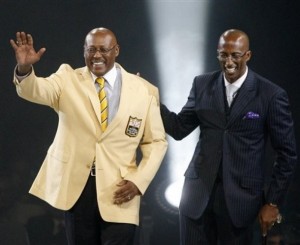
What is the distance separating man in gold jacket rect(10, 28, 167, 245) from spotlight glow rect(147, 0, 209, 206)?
3.11 feet

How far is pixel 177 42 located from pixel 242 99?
94 cm

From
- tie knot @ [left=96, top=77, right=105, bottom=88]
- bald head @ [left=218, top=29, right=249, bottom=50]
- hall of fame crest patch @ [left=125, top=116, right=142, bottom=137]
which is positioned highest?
bald head @ [left=218, top=29, right=249, bottom=50]

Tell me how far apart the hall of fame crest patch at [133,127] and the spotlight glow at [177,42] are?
0.97m

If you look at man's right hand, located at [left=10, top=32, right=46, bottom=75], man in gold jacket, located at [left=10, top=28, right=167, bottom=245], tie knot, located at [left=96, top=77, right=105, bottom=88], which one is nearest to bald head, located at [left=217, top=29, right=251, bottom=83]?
man in gold jacket, located at [left=10, top=28, right=167, bottom=245]

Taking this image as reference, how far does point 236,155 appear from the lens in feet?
7.52

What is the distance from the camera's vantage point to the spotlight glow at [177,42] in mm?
3098

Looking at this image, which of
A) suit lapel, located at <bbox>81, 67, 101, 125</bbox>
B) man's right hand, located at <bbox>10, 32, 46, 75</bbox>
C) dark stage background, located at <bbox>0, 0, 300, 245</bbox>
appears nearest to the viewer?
man's right hand, located at <bbox>10, 32, 46, 75</bbox>

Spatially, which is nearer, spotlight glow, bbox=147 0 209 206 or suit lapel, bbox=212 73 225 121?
suit lapel, bbox=212 73 225 121

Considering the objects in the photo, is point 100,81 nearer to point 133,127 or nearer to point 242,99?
point 133,127

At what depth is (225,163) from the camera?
2.30 m

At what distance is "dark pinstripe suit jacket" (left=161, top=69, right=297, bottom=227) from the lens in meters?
2.27

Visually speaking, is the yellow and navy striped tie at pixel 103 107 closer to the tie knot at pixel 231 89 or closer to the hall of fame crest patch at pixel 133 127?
the hall of fame crest patch at pixel 133 127

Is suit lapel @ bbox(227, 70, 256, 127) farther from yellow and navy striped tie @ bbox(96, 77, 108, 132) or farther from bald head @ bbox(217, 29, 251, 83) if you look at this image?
yellow and navy striped tie @ bbox(96, 77, 108, 132)

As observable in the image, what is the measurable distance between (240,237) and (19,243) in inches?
55.5
